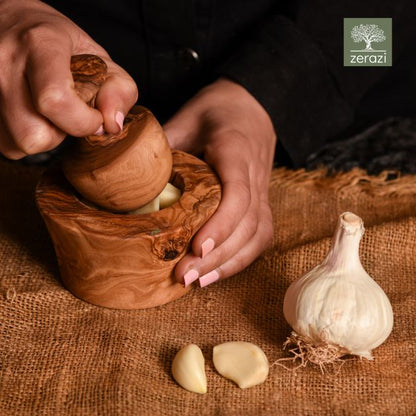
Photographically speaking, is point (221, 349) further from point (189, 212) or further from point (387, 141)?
point (387, 141)

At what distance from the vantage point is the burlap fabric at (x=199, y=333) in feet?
3.12

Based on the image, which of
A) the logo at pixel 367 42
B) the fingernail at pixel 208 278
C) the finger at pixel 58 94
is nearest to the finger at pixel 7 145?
the finger at pixel 58 94

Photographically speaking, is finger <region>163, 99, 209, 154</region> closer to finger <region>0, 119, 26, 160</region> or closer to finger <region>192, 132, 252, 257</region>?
finger <region>192, 132, 252, 257</region>

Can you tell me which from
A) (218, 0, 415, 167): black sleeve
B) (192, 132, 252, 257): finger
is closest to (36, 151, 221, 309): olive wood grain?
(192, 132, 252, 257): finger

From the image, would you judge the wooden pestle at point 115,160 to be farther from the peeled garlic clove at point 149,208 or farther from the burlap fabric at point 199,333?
the burlap fabric at point 199,333

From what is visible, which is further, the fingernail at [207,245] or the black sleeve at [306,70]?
the black sleeve at [306,70]

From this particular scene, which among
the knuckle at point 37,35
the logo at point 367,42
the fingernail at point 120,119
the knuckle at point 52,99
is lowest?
the logo at point 367,42

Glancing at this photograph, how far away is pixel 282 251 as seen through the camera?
1251 millimetres

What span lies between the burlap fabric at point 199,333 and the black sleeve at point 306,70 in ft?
0.57

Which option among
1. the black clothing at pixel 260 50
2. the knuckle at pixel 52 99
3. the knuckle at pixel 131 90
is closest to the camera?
the knuckle at pixel 52 99

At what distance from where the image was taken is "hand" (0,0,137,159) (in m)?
0.94

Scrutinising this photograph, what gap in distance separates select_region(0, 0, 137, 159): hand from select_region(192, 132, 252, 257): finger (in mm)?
189

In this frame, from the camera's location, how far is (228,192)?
3.65 feet

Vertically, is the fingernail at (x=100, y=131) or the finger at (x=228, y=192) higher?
the fingernail at (x=100, y=131)
